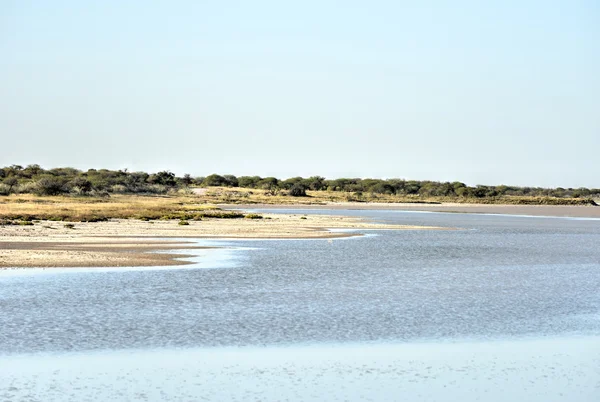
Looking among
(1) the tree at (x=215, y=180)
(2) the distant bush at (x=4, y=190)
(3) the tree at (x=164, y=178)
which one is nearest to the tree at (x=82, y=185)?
(2) the distant bush at (x=4, y=190)

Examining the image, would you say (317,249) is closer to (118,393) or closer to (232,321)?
(232,321)

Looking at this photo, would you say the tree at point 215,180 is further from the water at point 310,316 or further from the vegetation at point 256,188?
the water at point 310,316

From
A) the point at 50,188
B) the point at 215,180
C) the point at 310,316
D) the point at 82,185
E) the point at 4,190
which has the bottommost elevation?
the point at 310,316

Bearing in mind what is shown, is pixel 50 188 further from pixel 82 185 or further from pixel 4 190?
pixel 82 185

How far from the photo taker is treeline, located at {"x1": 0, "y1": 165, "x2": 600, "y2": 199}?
115125 millimetres

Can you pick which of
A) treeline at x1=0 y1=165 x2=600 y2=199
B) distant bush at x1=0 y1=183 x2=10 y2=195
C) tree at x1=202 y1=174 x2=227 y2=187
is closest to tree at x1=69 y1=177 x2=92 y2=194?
treeline at x1=0 y1=165 x2=600 y2=199

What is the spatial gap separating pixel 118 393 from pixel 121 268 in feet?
53.6

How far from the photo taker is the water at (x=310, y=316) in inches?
536

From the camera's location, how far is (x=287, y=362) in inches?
549

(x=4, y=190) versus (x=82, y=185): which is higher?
(x=82, y=185)

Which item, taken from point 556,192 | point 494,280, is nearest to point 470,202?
point 556,192

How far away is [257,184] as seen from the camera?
168m

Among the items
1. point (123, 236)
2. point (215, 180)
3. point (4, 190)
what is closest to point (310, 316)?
point (123, 236)

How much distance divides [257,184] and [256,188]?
11.4 meters
